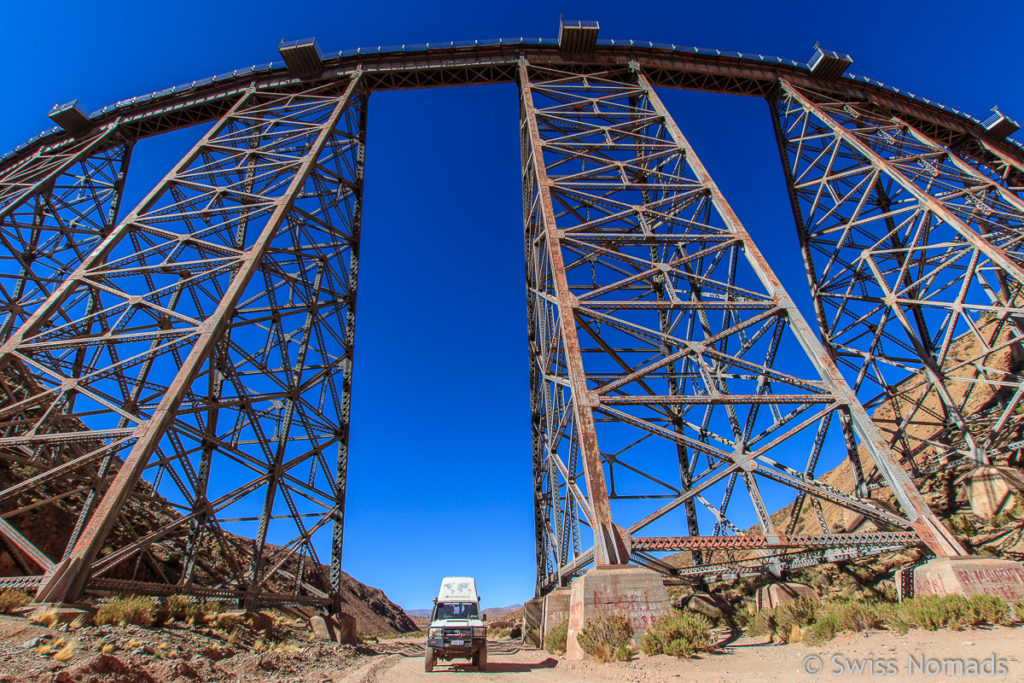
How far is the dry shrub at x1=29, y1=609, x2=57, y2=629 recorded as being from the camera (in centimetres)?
540

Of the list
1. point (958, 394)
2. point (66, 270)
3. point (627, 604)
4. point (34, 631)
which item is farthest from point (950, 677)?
point (958, 394)

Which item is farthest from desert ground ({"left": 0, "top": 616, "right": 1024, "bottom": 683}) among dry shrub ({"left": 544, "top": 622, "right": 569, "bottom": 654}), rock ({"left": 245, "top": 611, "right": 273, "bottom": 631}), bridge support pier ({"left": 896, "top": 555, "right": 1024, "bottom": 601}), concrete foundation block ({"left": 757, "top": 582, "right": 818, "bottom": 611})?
rock ({"left": 245, "top": 611, "right": 273, "bottom": 631})

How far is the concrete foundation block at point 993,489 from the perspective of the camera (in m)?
11.1

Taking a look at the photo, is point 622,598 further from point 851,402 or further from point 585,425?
point 851,402

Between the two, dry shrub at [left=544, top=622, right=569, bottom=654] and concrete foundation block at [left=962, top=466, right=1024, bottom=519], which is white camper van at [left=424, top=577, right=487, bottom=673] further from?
concrete foundation block at [left=962, top=466, right=1024, bottom=519]

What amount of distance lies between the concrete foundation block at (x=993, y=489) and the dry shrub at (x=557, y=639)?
9958 millimetres

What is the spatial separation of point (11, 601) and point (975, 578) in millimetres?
10935

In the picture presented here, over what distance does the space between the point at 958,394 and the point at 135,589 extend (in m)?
29.3

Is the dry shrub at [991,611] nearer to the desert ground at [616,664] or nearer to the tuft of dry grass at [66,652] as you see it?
the desert ground at [616,664]

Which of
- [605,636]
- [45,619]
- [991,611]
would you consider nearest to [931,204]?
[991,611]

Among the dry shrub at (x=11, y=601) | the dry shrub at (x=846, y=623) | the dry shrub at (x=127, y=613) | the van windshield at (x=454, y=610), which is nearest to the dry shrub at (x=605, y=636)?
the dry shrub at (x=846, y=623)

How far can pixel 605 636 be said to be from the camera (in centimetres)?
586

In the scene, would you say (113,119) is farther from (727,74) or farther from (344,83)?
(727,74)

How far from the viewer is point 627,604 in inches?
237
